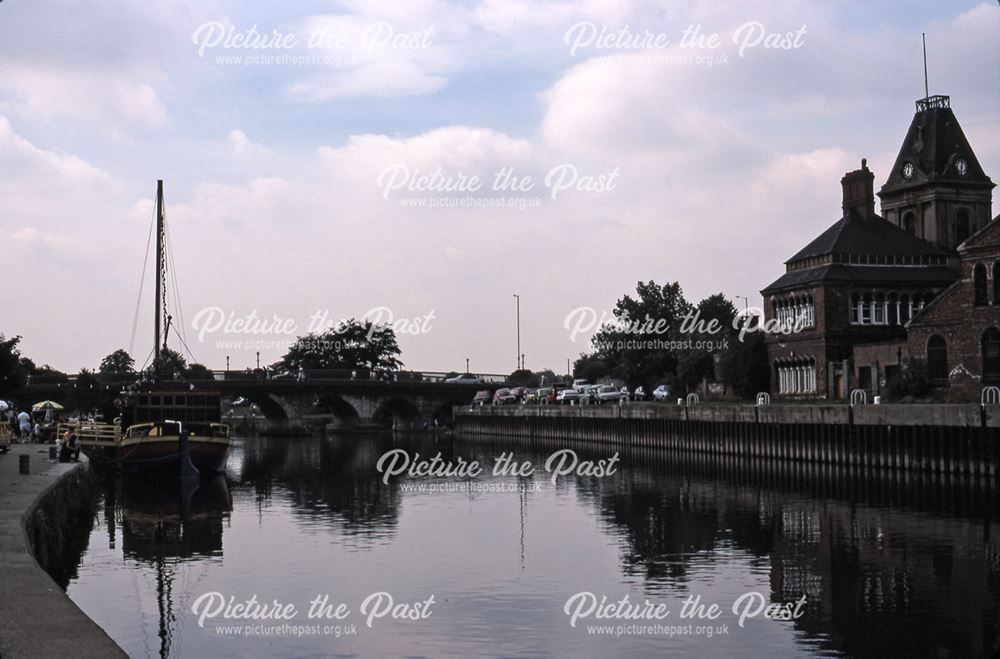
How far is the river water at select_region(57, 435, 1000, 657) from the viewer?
24.5 m

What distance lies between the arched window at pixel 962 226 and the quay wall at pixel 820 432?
120ft

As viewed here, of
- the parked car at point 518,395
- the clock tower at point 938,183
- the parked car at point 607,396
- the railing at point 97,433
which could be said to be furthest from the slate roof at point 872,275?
the railing at point 97,433

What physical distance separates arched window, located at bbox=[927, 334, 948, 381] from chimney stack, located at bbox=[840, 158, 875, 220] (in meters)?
24.7

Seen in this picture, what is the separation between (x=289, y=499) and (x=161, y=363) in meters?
24.7

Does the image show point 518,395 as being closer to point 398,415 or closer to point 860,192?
point 398,415

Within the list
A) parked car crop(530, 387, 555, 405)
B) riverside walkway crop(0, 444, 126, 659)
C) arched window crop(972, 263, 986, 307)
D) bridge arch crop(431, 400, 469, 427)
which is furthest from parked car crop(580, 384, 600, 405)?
riverside walkway crop(0, 444, 126, 659)

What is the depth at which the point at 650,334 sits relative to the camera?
139750 mm

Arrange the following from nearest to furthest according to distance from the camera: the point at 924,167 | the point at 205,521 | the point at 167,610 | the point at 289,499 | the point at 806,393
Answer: the point at 167,610
the point at 205,521
the point at 289,499
the point at 806,393
the point at 924,167

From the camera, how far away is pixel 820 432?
64.4 m

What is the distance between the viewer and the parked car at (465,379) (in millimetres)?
156800

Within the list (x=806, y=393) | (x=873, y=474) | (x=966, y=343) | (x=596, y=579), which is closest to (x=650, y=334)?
(x=806, y=393)

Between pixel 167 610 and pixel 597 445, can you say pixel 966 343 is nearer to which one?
pixel 597 445

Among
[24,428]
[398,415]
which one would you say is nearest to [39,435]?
[24,428]

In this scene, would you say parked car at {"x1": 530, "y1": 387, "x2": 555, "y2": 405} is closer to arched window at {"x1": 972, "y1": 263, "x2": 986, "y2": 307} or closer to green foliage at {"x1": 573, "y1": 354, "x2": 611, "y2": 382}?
green foliage at {"x1": 573, "y1": 354, "x2": 611, "y2": 382}
